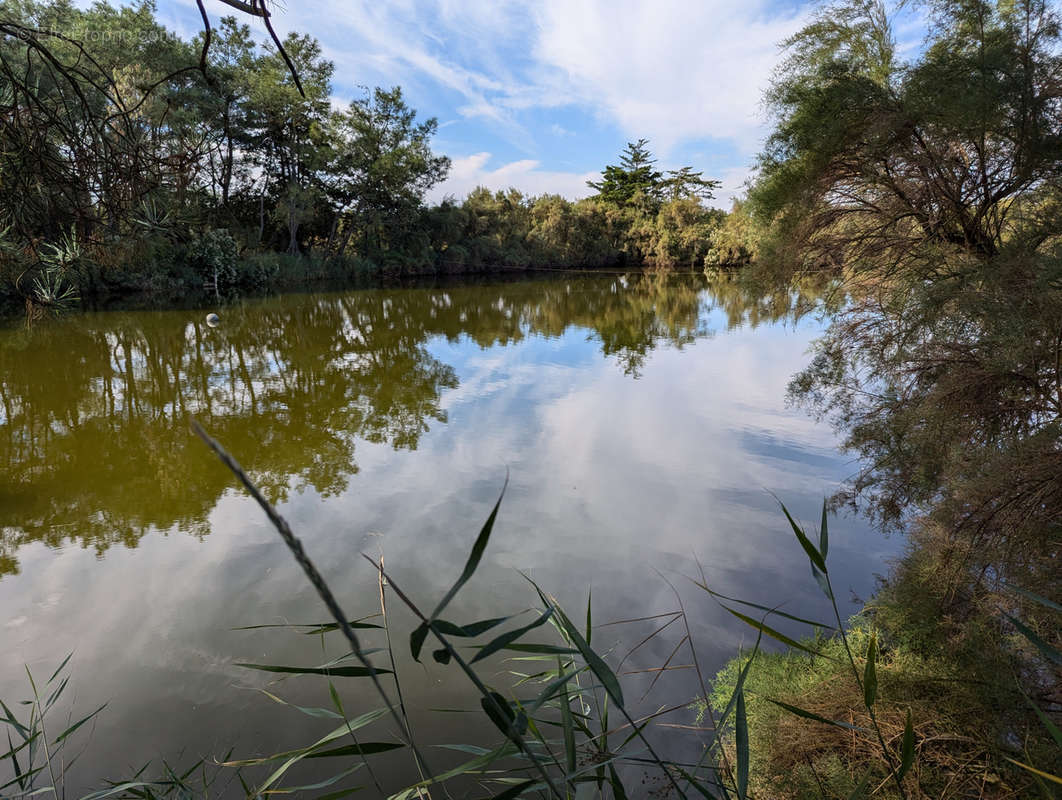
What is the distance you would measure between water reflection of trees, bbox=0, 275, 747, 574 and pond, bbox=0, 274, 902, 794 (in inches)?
1.7

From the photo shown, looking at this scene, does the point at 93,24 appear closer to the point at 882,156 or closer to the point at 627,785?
the point at 882,156

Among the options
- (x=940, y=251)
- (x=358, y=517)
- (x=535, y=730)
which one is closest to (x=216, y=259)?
(x=358, y=517)

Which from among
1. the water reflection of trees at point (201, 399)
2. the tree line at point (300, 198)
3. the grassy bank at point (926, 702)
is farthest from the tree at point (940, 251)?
the tree line at point (300, 198)

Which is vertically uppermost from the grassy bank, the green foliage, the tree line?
the tree line

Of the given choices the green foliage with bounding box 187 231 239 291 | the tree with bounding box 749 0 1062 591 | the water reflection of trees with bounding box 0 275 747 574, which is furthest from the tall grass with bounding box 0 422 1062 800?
the green foliage with bounding box 187 231 239 291

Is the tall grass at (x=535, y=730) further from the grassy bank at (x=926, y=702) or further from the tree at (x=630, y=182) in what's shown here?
the tree at (x=630, y=182)

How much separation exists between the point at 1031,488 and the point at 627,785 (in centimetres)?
233

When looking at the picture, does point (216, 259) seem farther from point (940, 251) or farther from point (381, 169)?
point (940, 251)

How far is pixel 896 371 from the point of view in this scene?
212 inches

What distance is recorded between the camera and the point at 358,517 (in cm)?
427

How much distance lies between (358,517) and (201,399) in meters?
4.41

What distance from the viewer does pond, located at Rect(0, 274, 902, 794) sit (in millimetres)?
2615

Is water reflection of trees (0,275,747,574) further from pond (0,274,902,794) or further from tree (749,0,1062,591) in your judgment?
tree (749,0,1062,591)

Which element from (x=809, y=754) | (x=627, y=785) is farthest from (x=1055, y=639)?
(x=627, y=785)
